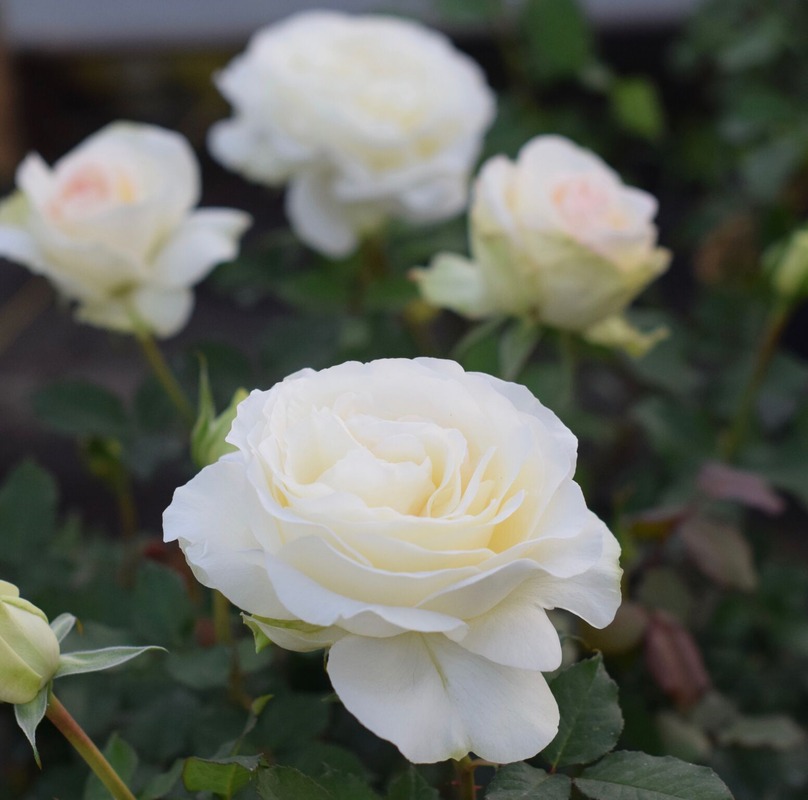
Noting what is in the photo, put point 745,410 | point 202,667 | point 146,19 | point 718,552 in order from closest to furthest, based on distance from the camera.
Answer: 1. point 202,667
2. point 718,552
3. point 745,410
4. point 146,19

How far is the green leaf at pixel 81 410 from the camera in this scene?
0.60 meters

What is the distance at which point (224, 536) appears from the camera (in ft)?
0.95

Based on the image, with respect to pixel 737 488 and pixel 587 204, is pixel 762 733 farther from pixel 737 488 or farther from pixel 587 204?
pixel 587 204

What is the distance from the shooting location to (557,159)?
54cm

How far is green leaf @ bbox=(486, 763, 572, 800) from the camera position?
0.30 m

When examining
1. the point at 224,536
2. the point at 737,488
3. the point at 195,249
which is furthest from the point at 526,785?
the point at 195,249

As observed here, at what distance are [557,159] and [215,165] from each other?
810 millimetres

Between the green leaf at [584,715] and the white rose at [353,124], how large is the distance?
1.27ft

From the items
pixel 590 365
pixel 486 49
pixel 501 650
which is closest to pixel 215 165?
pixel 486 49

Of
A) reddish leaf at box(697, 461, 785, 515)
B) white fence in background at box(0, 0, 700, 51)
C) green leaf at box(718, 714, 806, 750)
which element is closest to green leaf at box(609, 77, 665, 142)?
white fence in background at box(0, 0, 700, 51)

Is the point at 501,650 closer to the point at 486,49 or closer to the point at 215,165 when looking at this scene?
the point at 486,49

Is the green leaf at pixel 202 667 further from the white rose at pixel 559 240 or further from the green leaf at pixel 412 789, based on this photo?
the white rose at pixel 559 240

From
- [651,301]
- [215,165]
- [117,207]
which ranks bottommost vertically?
[215,165]

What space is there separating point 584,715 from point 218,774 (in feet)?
0.40
